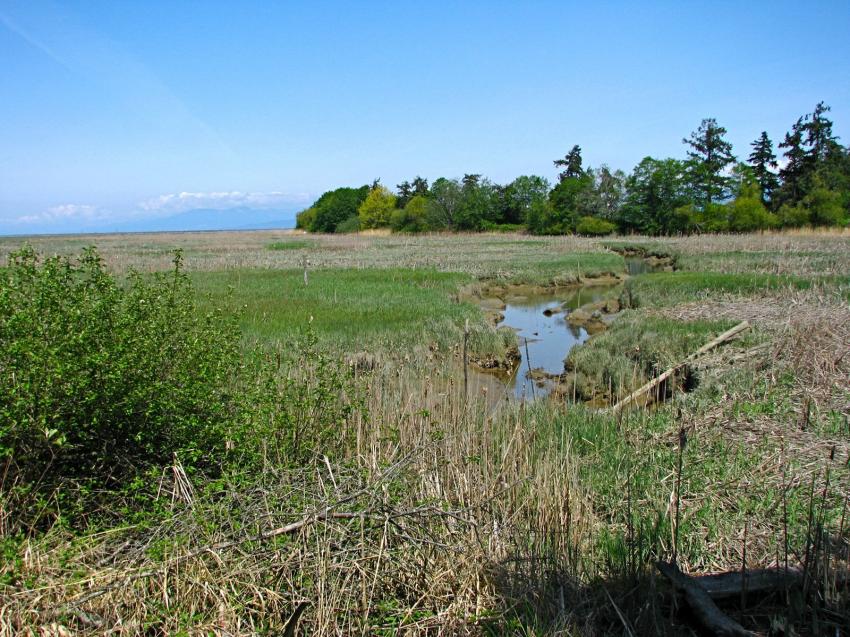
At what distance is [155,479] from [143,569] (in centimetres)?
114

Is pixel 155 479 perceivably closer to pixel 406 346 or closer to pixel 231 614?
pixel 231 614

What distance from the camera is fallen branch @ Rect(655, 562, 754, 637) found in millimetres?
3014

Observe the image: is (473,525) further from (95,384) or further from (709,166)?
(709,166)

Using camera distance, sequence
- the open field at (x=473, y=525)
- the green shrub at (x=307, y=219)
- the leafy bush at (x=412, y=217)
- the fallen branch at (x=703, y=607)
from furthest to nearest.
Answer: the green shrub at (x=307, y=219) → the leafy bush at (x=412, y=217) → the open field at (x=473, y=525) → the fallen branch at (x=703, y=607)

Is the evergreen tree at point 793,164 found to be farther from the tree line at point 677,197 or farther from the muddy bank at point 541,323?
the muddy bank at point 541,323

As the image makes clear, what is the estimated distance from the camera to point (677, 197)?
182ft

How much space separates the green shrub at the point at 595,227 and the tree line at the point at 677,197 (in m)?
0.11

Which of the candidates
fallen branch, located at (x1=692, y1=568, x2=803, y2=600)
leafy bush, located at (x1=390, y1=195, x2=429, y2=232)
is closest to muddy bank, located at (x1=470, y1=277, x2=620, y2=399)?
fallen branch, located at (x1=692, y1=568, x2=803, y2=600)

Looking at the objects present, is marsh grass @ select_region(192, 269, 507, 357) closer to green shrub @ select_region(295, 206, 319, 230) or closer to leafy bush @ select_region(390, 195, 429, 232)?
leafy bush @ select_region(390, 195, 429, 232)

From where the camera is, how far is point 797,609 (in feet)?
10.4

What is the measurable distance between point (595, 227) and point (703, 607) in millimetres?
57625

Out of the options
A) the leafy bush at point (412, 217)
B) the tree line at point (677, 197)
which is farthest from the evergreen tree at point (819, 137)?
the leafy bush at point (412, 217)

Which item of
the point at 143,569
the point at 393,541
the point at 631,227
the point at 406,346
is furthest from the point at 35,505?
the point at 631,227

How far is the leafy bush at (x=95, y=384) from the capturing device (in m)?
3.91
